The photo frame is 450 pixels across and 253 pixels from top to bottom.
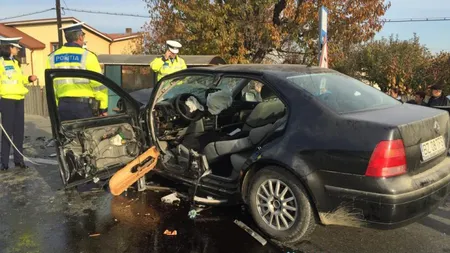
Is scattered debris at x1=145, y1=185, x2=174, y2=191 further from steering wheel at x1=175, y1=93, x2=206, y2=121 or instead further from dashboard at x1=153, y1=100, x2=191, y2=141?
steering wheel at x1=175, y1=93, x2=206, y2=121

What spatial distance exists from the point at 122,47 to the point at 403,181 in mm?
32406

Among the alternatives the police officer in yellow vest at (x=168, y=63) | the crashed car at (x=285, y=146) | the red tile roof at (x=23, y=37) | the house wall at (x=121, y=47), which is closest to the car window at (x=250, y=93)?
the crashed car at (x=285, y=146)

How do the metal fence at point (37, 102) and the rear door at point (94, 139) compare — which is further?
the metal fence at point (37, 102)

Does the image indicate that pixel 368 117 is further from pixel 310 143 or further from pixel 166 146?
pixel 166 146

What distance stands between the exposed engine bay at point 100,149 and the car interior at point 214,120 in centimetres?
38

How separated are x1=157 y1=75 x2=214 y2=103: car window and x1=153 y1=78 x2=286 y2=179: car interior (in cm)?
1

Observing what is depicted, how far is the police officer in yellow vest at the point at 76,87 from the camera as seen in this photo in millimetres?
4828

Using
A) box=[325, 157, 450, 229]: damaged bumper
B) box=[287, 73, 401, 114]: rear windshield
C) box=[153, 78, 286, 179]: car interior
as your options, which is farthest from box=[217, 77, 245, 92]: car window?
box=[325, 157, 450, 229]: damaged bumper

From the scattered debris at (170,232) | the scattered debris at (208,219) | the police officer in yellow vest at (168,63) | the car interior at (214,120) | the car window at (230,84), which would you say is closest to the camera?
the scattered debris at (170,232)

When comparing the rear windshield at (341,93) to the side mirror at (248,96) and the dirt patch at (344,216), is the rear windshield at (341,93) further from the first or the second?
the side mirror at (248,96)

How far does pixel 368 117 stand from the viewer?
3115 mm

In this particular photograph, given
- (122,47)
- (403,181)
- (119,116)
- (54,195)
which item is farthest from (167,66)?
(122,47)

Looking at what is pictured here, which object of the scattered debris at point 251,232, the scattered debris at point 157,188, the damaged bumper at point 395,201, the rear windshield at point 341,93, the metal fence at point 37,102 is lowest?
the metal fence at point 37,102

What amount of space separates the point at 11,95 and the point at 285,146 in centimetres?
477
